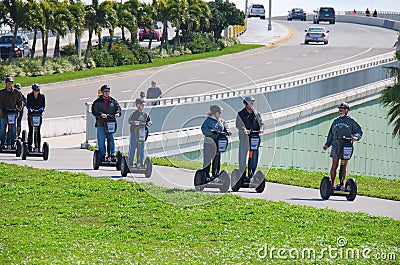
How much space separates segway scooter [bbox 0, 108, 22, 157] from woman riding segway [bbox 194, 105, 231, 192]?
550cm

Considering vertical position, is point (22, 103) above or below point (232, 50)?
above

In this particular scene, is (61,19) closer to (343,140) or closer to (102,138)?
(102,138)

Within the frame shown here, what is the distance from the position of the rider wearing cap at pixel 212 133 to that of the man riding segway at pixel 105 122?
9.77 ft

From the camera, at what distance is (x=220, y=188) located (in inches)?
603

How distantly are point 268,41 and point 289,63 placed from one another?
55.8 ft

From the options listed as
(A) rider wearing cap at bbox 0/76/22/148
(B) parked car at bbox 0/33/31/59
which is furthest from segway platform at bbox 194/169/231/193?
(B) parked car at bbox 0/33/31/59

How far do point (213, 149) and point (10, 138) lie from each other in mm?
6123

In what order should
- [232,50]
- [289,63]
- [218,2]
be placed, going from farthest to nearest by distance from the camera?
[218,2], [232,50], [289,63]

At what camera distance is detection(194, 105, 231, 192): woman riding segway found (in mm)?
14977

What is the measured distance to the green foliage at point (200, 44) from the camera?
60.2 metres

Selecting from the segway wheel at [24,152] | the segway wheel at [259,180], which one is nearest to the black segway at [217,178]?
the segway wheel at [259,180]

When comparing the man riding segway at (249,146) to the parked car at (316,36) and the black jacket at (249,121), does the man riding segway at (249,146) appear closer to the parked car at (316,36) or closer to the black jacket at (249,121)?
the black jacket at (249,121)

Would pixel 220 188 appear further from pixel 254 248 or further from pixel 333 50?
pixel 333 50

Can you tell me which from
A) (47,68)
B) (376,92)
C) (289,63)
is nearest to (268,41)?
(289,63)
